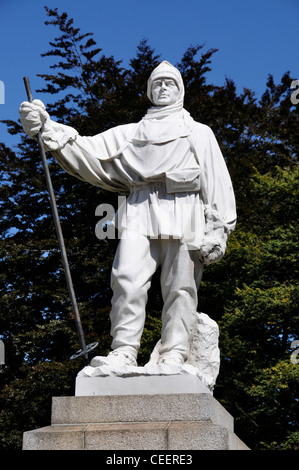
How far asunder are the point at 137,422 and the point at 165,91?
323 centimetres

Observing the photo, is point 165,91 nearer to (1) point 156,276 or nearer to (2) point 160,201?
(2) point 160,201

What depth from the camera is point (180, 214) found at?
7.14 metres

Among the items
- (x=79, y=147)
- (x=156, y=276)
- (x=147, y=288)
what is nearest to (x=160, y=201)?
(x=147, y=288)

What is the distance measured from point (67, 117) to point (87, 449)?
16571mm

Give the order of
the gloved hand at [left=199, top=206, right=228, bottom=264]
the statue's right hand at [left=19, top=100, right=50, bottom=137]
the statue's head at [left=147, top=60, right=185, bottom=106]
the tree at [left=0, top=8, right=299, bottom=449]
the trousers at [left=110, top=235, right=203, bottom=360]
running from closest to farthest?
the trousers at [left=110, top=235, right=203, bottom=360]
the gloved hand at [left=199, top=206, right=228, bottom=264]
the statue's right hand at [left=19, top=100, right=50, bottom=137]
the statue's head at [left=147, top=60, right=185, bottom=106]
the tree at [left=0, top=8, right=299, bottom=449]

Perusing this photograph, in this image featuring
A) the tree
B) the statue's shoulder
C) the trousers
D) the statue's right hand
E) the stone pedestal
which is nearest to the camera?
the stone pedestal

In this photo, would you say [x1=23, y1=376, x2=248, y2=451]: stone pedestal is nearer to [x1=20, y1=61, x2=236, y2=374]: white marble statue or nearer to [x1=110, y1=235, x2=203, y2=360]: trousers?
[x1=20, y1=61, x2=236, y2=374]: white marble statue

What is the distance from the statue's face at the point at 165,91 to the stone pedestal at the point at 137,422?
9.07 feet

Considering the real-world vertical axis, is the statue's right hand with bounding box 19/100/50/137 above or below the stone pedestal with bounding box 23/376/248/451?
above

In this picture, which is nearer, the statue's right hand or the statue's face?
the statue's right hand

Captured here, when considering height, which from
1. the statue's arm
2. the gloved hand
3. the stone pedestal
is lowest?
the stone pedestal

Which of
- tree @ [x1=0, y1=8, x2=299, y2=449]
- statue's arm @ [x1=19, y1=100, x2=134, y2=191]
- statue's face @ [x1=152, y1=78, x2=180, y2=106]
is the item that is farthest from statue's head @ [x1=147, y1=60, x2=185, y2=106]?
tree @ [x1=0, y1=8, x2=299, y2=449]

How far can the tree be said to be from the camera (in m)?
18.0

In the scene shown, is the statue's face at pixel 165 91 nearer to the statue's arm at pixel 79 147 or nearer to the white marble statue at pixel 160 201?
the white marble statue at pixel 160 201
